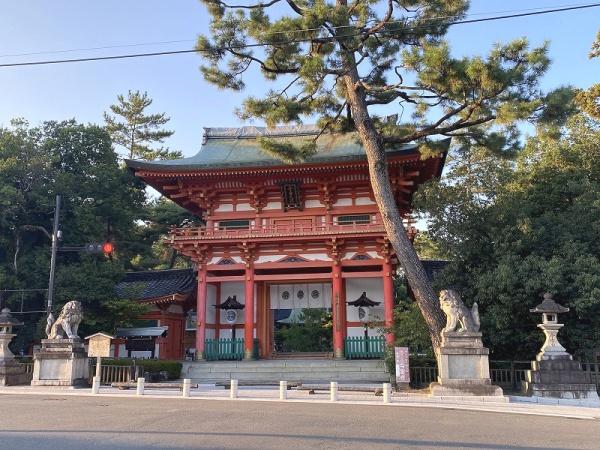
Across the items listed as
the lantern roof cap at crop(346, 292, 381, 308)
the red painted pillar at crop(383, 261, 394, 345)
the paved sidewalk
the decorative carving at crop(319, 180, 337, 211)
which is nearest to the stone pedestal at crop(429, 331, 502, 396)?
the paved sidewalk

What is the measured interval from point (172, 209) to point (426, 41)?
74.7ft

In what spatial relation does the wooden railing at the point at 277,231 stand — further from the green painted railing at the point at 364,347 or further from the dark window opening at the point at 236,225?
the green painted railing at the point at 364,347

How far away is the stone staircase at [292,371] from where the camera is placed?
17500mm

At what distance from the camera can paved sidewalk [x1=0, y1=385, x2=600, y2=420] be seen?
11.0 meters

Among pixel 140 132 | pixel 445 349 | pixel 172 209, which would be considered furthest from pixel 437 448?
pixel 140 132

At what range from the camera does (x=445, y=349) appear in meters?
13.2

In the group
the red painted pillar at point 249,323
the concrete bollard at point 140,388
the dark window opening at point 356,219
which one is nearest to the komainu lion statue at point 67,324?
the concrete bollard at point 140,388

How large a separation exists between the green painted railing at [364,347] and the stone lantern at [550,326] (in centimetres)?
690

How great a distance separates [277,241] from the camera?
811 inches

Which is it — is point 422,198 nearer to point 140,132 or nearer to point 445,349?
point 445,349

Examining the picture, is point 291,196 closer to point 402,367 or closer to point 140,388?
point 402,367

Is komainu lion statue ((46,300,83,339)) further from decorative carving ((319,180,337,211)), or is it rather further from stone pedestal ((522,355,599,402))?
stone pedestal ((522,355,599,402))

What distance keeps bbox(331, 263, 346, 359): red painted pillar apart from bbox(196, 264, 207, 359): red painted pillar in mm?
5286

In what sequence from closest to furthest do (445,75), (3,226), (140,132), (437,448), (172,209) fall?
(437,448)
(445,75)
(3,226)
(172,209)
(140,132)
